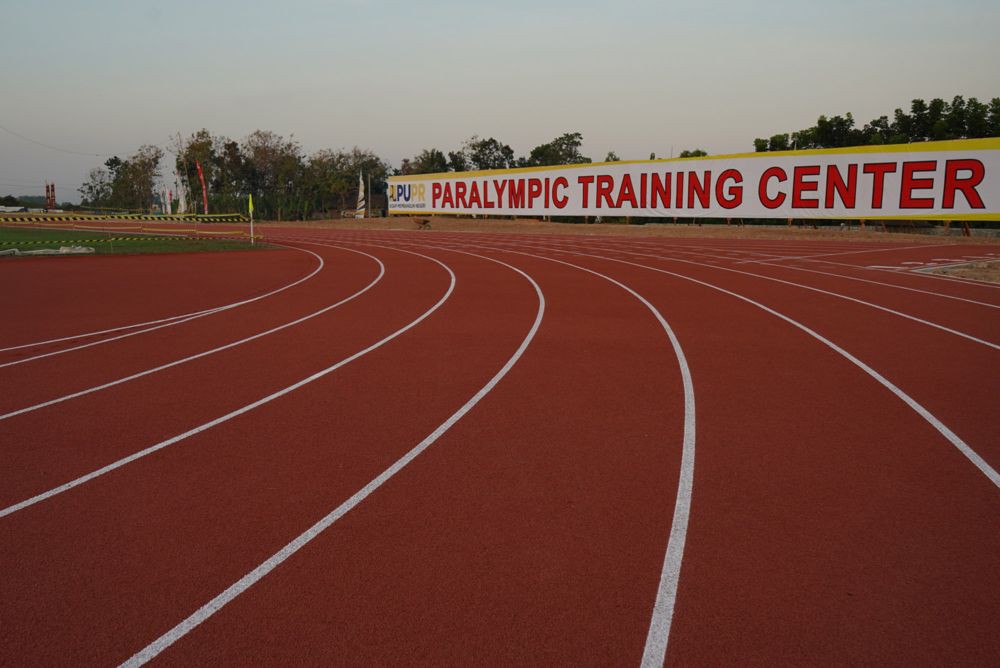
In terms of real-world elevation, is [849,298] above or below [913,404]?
above

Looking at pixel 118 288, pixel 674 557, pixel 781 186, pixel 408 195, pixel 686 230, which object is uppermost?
pixel 408 195

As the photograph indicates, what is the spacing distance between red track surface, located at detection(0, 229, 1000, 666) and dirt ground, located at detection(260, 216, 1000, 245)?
1879 centimetres

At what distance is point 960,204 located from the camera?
77.8 ft

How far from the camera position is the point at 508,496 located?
12.9 feet

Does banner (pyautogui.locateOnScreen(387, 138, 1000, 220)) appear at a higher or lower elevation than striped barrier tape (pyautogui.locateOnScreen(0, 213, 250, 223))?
higher

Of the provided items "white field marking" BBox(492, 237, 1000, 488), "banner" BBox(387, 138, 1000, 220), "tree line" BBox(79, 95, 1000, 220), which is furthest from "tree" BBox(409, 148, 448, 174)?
"white field marking" BBox(492, 237, 1000, 488)

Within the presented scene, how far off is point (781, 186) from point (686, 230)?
4.66 m

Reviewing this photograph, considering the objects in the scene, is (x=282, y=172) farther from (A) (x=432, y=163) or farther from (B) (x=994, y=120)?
(B) (x=994, y=120)

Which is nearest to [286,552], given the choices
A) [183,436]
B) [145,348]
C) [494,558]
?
[494,558]

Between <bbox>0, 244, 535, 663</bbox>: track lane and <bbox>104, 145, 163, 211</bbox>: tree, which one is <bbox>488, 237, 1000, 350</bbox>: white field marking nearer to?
<bbox>0, 244, 535, 663</bbox>: track lane

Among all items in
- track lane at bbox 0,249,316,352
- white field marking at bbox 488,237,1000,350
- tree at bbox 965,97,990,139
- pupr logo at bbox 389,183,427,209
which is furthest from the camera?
pupr logo at bbox 389,183,427,209

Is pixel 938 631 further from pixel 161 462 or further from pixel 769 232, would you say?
pixel 769 232

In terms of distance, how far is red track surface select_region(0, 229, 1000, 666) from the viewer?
272 cm

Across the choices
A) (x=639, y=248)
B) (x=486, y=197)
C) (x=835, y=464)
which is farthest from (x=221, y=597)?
(x=486, y=197)
